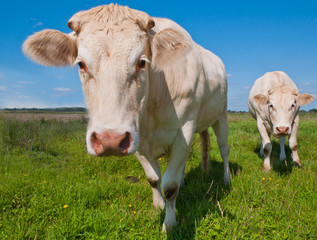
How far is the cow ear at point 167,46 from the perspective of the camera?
A: 2.24 m

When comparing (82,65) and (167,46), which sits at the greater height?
(167,46)

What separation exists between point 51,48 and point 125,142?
128 cm

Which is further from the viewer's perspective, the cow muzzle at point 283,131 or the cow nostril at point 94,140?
→ the cow muzzle at point 283,131

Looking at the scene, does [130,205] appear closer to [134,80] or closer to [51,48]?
[134,80]

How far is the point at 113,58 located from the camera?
1.80m

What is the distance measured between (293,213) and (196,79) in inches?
75.5

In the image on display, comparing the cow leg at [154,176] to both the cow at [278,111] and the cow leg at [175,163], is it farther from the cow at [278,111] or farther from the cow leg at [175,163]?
the cow at [278,111]

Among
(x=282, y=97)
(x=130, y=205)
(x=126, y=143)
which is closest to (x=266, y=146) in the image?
(x=282, y=97)

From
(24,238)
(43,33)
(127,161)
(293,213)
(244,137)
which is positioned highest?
(43,33)

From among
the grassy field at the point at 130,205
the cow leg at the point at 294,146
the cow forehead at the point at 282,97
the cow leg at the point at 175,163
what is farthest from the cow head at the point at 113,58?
the cow leg at the point at 294,146

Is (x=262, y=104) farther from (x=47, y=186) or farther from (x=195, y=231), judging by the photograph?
(x=47, y=186)

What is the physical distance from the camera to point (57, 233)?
2.54 meters

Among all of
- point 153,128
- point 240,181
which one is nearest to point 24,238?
point 153,128

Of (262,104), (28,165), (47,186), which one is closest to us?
(47,186)
